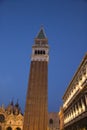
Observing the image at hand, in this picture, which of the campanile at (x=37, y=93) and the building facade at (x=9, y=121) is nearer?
the campanile at (x=37, y=93)

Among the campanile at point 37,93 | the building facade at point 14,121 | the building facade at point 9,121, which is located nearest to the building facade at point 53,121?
the building facade at point 14,121

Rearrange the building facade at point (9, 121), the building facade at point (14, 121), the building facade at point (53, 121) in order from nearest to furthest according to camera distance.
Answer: the building facade at point (53, 121) < the building facade at point (14, 121) < the building facade at point (9, 121)

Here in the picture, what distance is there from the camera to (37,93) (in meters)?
55.8

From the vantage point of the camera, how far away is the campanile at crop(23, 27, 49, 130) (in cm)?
5146

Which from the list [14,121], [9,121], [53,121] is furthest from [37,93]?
[9,121]

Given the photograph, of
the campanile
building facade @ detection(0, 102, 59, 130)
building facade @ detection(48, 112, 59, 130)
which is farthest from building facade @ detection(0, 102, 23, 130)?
the campanile

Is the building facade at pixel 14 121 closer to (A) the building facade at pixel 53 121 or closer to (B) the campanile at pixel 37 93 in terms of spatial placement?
(A) the building facade at pixel 53 121

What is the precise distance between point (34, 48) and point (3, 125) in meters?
34.4

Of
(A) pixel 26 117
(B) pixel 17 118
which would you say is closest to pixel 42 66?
(A) pixel 26 117

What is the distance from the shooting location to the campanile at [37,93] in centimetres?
5146

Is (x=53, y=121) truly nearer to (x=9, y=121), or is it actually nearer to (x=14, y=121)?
(x=14, y=121)

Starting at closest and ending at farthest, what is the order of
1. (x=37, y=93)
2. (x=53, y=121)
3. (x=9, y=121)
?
(x=37, y=93) → (x=9, y=121) → (x=53, y=121)

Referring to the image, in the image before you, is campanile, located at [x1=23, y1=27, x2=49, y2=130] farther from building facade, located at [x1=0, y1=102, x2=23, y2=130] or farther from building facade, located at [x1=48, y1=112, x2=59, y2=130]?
building facade, located at [x1=0, y1=102, x2=23, y2=130]

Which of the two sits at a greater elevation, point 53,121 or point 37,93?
point 37,93
